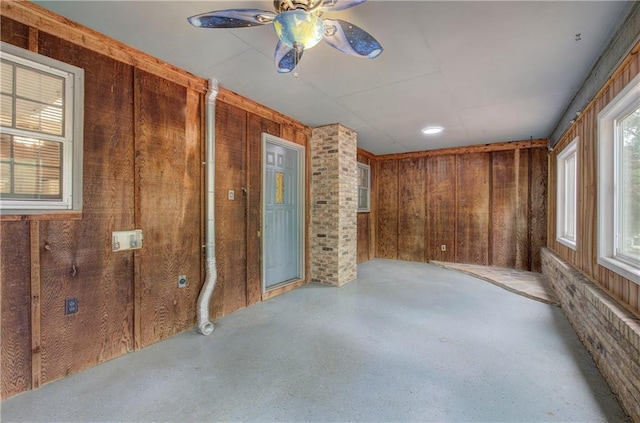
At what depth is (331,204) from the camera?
4402 millimetres

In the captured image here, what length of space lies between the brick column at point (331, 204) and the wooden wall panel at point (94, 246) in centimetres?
266

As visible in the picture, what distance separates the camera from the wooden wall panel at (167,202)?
2.49 meters

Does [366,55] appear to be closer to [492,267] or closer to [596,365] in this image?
[596,365]

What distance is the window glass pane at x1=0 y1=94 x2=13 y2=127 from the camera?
1.78m

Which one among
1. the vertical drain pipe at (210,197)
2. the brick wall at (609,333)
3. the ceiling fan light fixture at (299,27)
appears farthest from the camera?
the vertical drain pipe at (210,197)

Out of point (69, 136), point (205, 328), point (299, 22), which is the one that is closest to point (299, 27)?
point (299, 22)

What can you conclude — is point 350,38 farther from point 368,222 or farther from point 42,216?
point 368,222

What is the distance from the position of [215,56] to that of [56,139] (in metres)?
1.35

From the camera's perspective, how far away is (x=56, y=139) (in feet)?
6.52

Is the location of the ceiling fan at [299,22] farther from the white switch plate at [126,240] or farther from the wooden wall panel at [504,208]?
the wooden wall panel at [504,208]

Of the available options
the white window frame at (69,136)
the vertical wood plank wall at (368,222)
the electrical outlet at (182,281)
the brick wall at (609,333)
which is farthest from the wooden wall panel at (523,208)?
the white window frame at (69,136)

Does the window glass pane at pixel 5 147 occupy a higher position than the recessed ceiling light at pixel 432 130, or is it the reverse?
the recessed ceiling light at pixel 432 130

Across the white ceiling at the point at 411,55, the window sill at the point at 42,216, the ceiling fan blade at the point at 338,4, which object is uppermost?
the white ceiling at the point at 411,55

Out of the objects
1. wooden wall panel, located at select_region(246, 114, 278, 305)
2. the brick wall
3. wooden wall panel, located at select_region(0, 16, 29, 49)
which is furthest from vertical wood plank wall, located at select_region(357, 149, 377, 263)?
wooden wall panel, located at select_region(0, 16, 29, 49)
